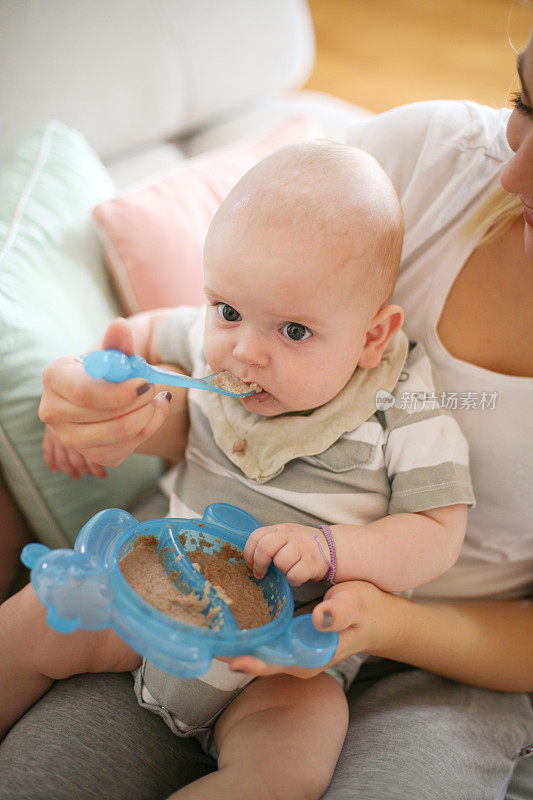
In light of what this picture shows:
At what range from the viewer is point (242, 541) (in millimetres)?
843

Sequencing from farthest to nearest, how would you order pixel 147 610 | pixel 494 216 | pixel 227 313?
pixel 494 216 < pixel 227 313 < pixel 147 610

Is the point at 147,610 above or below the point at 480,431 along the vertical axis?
above

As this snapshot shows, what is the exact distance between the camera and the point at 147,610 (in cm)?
64

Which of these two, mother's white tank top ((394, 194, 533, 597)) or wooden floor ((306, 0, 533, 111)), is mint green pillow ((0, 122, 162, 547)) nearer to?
mother's white tank top ((394, 194, 533, 597))

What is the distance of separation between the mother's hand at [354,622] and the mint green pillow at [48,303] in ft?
1.55

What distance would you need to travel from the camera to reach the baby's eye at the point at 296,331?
0.85 metres

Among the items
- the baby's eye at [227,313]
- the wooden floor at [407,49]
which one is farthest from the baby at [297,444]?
the wooden floor at [407,49]

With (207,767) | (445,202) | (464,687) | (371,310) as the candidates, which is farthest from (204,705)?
(445,202)

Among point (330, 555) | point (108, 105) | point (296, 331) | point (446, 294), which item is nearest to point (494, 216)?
point (446, 294)

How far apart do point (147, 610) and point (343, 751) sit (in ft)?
1.38

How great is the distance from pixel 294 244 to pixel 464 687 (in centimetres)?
73

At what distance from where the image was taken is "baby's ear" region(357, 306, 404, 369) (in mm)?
913

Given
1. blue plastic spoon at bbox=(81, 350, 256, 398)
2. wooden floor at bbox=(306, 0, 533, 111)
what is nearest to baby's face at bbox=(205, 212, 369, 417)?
blue plastic spoon at bbox=(81, 350, 256, 398)

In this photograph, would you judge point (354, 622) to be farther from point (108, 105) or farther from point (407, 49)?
point (407, 49)
